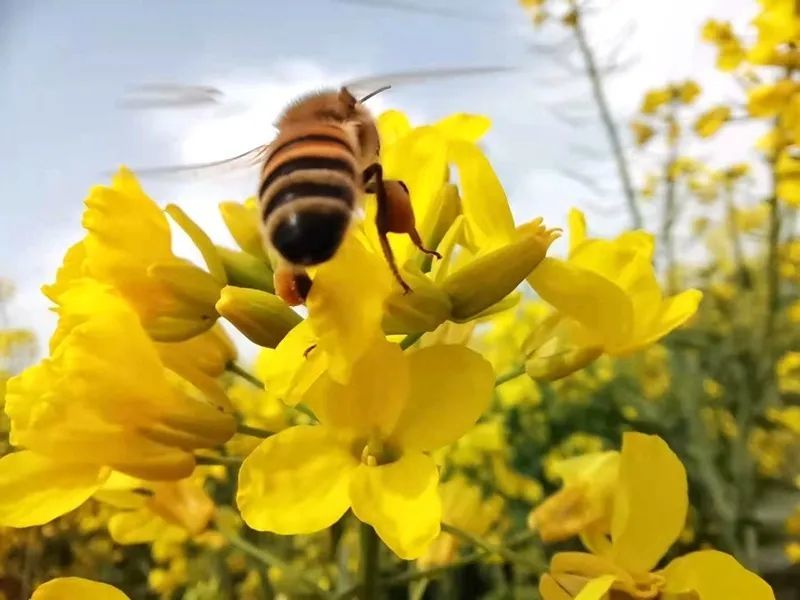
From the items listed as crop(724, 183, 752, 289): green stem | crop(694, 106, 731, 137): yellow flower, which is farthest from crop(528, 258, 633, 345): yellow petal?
crop(724, 183, 752, 289): green stem

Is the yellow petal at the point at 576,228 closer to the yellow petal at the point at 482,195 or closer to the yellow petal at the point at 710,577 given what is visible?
the yellow petal at the point at 482,195

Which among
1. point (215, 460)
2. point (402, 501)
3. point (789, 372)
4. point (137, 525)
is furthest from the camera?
point (789, 372)

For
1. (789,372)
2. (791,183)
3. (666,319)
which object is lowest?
(789,372)

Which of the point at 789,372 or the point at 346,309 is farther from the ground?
the point at 346,309

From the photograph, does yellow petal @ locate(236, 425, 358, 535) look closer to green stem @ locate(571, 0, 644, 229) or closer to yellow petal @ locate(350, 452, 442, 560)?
yellow petal @ locate(350, 452, 442, 560)

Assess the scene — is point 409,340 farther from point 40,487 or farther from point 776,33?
point 776,33

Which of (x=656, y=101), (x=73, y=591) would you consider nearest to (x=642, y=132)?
(x=656, y=101)

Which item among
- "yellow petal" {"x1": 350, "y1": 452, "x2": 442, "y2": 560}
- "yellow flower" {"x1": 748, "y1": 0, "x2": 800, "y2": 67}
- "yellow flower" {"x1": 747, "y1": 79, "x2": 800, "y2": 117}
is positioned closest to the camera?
"yellow petal" {"x1": 350, "y1": 452, "x2": 442, "y2": 560}

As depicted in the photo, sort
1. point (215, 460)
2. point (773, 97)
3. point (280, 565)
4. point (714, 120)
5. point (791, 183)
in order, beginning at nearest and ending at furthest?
point (215, 460), point (280, 565), point (773, 97), point (791, 183), point (714, 120)

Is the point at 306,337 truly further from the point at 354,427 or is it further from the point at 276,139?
the point at 276,139
